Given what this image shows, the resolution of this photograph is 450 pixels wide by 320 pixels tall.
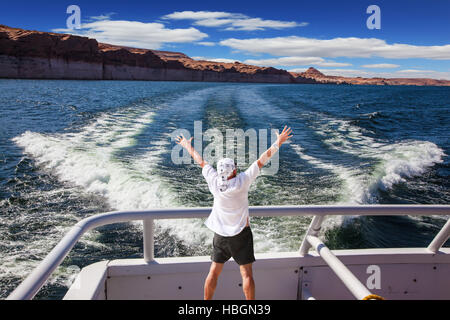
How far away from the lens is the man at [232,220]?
2.44 m

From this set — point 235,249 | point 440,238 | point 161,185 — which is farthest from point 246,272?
point 161,185

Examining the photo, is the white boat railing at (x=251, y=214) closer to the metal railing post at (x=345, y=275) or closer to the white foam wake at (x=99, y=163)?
the metal railing post at (x=345, y=275)

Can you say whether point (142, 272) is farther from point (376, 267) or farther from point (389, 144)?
point (389, 144)

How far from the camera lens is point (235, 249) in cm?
250

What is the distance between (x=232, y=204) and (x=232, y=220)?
5.6 inches

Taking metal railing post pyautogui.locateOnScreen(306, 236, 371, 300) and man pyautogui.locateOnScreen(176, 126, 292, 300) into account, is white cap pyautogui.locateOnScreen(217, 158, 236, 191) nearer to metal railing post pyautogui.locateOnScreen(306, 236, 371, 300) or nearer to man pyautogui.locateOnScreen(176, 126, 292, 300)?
man pyautogui.locateOnScreen(176, 126, 292, 300)

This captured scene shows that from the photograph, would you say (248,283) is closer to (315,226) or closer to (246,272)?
(246,272)

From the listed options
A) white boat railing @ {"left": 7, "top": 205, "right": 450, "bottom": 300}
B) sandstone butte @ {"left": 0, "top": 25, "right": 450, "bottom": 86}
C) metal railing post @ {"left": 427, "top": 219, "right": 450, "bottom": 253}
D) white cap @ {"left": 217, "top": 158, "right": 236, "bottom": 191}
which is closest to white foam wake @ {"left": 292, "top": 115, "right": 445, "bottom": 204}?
metal railing post @ {"left": 427, "top": 219, "right": 450, "bottom": 253}

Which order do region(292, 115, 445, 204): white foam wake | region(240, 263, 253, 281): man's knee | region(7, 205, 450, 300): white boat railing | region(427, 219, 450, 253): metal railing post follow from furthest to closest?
region(292, 115, 445, 204): white foam wake, region(427, 219, 450, 253): metal railing post, region(240, 263, 253, 281): man's knee, region(7, 205, 450, 300): white boat railing

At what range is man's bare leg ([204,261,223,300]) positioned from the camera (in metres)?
2.46

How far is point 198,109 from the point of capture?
2283 centimetres

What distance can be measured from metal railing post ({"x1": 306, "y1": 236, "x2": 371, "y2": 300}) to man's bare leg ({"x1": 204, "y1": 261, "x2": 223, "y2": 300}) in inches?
30.3
